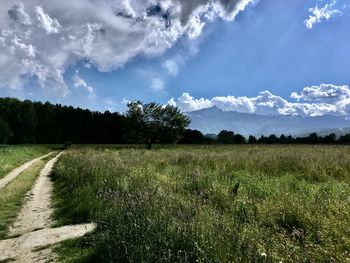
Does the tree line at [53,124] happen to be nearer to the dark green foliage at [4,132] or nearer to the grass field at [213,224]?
the dark green foliage at [4,132]

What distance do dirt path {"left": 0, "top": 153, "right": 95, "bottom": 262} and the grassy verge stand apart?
225 millimetres

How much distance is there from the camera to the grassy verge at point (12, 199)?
11952 millimetres

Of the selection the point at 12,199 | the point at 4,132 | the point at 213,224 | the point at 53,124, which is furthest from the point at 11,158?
the point at 53,124

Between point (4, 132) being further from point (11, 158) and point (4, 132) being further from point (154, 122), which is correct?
point (11, 158)

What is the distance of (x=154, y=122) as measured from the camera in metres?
79.5

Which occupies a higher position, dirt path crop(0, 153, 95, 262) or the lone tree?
the lone tree

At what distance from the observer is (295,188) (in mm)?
12117

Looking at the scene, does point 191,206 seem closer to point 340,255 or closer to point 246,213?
point 246,213

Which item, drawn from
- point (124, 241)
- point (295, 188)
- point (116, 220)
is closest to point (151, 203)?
point (116, 220)

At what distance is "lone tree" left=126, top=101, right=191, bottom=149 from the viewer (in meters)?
78.6

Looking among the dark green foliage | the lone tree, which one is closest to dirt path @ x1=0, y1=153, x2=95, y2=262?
the lone tree

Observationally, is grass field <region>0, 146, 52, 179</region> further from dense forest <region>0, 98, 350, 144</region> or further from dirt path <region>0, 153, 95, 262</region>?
dense forest <region>0, 98, 350, 144</region>

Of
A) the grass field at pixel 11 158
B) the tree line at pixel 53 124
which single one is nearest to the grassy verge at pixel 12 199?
the grass field at pixel 11 158

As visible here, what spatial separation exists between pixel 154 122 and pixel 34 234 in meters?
69.4
